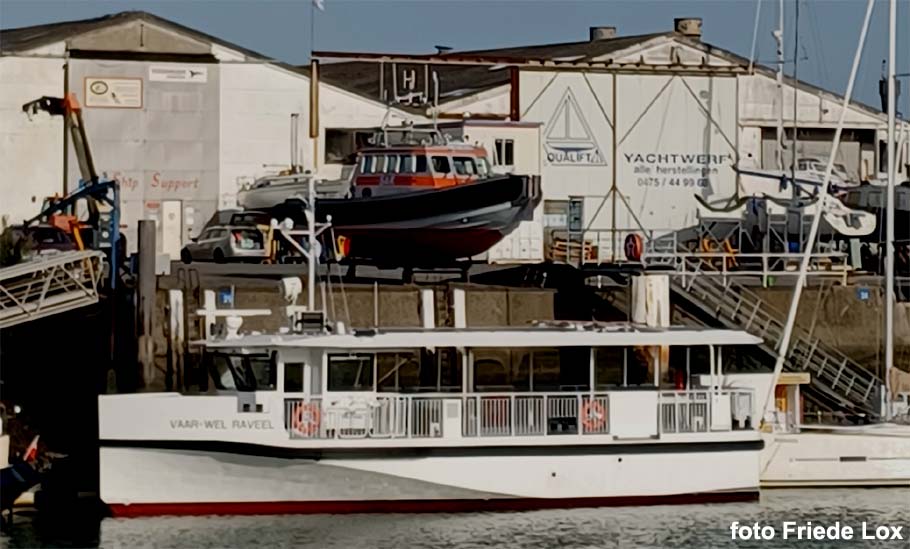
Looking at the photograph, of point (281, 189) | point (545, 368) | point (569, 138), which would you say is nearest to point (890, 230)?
point (545, 368)

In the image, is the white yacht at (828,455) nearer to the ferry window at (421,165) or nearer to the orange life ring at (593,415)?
the orange life ring at (593,415)

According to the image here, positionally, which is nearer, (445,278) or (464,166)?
(445,278)

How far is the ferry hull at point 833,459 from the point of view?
28797 mm

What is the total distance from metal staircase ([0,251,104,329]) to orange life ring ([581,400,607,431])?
25.8ft

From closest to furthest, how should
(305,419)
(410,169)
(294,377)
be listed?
1. (305,419)
2. (294,377)
3. (410,169)

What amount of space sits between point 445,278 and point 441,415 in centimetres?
1000

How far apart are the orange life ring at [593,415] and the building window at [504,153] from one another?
54.3ft

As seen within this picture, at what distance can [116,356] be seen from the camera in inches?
1194

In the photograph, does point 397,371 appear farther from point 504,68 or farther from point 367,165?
point 504,68

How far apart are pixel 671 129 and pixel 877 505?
19.3 meters

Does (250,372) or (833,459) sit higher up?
(250,372)

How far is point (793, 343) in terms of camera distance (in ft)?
110

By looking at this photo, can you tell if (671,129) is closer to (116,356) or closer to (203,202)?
(203,202)

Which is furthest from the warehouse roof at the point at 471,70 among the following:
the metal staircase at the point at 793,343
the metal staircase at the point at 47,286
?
the metal staircase at the point at 47,286
